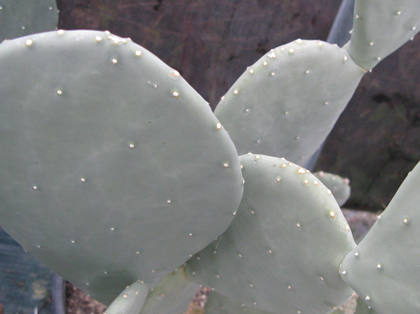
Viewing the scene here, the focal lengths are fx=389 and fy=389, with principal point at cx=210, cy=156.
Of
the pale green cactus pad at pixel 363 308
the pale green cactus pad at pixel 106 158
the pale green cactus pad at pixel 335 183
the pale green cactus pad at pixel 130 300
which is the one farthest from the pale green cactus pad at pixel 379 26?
the pale green cactus pad at pixel 130 300

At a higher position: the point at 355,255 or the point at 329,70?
the point at 329,70

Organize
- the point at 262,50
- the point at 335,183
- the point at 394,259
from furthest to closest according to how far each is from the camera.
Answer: the point at 262,50
the point at 335,183
the point at 394,259

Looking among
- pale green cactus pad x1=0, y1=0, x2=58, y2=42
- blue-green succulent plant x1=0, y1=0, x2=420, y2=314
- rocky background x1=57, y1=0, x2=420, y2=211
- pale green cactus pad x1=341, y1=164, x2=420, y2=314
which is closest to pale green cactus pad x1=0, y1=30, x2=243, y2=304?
blue-green succulent plant x1=0, y1=0, x2=420, y2=314

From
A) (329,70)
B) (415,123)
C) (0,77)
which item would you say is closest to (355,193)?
(415,123)

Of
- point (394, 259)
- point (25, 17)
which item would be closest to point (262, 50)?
point (25, 17)

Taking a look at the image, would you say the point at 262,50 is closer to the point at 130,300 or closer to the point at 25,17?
the point at 25,17

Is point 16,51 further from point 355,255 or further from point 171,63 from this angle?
point 171,63

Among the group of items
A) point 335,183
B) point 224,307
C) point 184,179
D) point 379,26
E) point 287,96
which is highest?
point 379,26
